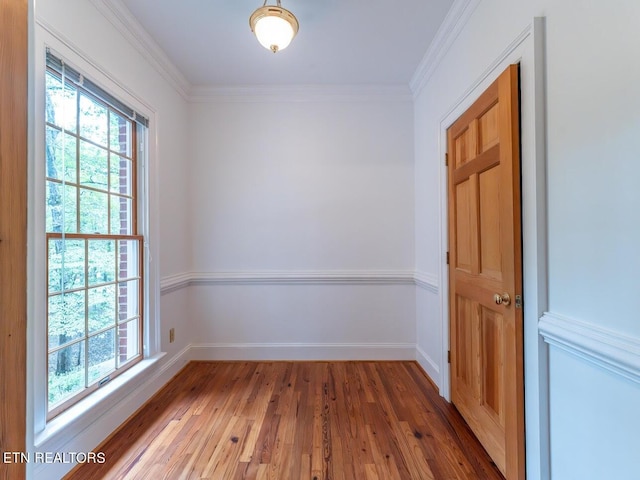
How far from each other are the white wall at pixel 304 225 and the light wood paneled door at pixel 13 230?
204cm

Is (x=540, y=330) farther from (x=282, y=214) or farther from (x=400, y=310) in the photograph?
(x=282, y=214)

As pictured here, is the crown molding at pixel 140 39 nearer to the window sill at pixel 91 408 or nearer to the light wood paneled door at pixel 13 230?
the light wood paneled door at pixel 13 230

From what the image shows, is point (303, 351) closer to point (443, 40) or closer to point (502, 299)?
point (502, 299)

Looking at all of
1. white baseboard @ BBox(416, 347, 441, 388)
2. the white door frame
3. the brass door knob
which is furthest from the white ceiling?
white baseboard @ BBox(416, 347, 441, 388)

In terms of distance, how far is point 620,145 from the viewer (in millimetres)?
855

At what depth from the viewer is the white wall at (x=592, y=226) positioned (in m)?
0.84

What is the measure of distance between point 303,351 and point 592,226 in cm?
240

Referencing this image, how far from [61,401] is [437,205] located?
2.69 meters

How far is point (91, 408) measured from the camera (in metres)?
1.52

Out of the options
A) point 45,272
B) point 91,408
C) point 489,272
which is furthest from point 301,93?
point 91,408

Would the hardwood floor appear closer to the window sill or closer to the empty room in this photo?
the empty room

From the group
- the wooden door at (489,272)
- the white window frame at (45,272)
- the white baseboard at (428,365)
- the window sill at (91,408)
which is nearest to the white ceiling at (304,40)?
the white window frame at (45,272)

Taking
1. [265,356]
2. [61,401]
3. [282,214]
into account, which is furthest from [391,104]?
[61,401]

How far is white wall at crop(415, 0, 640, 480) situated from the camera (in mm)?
836
